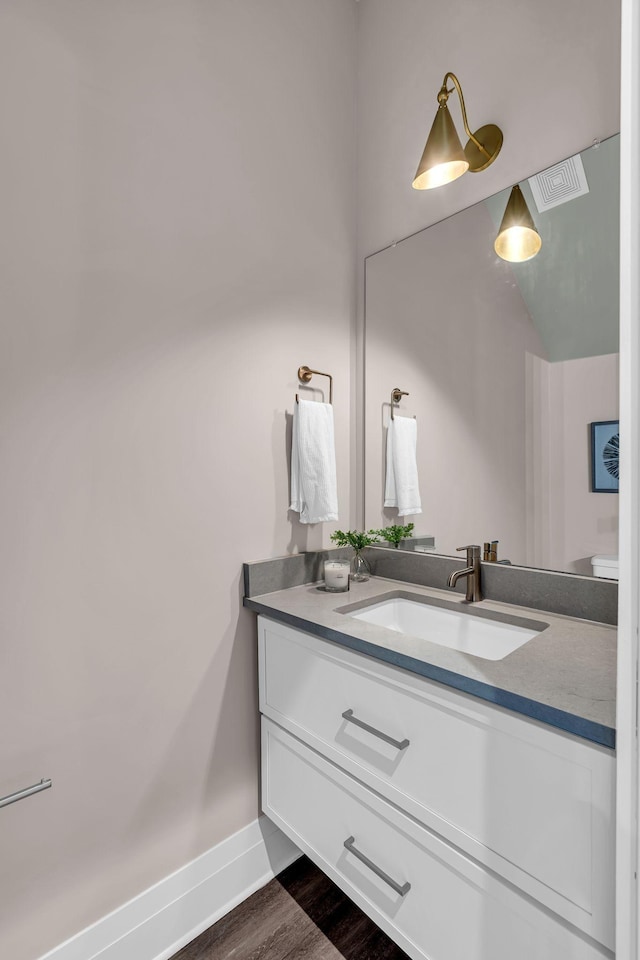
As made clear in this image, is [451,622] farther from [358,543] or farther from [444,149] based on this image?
[444,149]

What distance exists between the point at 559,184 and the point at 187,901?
6.93ft

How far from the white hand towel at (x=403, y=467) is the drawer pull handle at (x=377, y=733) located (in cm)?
72

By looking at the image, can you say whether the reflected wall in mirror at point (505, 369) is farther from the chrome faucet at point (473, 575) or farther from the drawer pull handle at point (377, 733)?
the drawer pull handle at point (377, 733)

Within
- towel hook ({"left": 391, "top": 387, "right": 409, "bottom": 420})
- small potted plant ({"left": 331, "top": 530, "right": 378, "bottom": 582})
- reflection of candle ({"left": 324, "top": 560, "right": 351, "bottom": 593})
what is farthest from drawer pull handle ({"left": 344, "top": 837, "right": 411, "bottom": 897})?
towel hook ({"left": 391, "top": 387, "right": 409, "bottom": 420})

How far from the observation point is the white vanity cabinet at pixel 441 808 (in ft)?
2.53

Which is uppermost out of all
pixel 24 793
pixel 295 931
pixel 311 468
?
pixel 311 468

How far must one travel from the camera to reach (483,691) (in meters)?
0.87

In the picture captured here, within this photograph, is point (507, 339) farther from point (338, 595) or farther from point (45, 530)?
point (45, 530)

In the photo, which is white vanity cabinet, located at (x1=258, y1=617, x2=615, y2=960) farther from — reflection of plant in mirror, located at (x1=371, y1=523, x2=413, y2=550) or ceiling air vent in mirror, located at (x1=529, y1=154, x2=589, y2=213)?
ceiling air vent in mirror, located at (x1=529, y1=154, x2=589, y2=213)

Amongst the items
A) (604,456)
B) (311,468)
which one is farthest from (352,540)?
(604,456)

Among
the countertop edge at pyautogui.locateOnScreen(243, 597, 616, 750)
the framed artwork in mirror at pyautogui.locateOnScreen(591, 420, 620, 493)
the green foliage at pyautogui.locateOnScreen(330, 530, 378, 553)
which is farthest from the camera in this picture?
the green foliage at pyautogui.locateOnScreen(330, 530, 378, 553)

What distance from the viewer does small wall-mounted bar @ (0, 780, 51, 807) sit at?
1025 mm

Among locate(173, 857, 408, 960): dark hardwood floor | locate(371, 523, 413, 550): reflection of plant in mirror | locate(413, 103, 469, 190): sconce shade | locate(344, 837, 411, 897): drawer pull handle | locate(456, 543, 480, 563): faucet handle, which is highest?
locate(413, 103, 469, 190): sconce shade

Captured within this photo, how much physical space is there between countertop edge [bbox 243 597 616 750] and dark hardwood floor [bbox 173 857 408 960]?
0.81m
